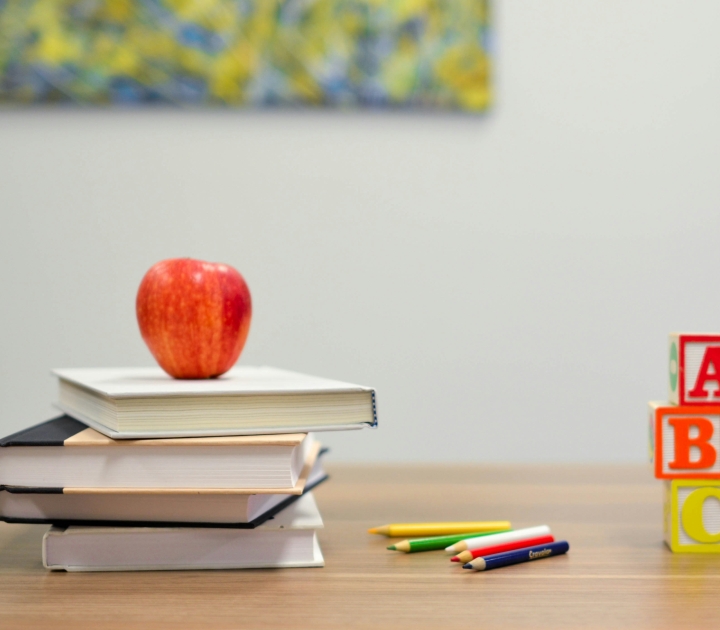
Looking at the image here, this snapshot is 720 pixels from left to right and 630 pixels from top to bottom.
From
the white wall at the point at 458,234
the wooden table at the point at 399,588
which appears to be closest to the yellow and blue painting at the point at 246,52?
the white wall at the point at 458,234

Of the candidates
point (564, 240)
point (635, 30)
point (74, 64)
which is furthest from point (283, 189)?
point (635, 30)

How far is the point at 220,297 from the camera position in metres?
0.72

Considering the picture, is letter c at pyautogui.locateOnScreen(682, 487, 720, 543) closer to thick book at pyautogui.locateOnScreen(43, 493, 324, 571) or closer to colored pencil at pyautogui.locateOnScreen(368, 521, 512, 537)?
colored pencil at pyautogui.locateOnScreen(368, 521, 512, 537)

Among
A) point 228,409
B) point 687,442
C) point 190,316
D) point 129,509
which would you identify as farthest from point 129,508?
point 687,442

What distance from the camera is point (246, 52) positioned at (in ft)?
4.83

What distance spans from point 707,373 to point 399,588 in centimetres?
30

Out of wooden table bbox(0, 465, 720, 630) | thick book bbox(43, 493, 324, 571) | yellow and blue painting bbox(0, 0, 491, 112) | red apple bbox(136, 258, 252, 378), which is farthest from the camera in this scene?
yellow and blue painting bbox(0, 0, 491, 112)

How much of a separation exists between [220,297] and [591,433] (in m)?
1.05

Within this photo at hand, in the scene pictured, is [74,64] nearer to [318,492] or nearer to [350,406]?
[318,492]

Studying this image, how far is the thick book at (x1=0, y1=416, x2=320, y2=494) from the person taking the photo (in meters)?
0.53

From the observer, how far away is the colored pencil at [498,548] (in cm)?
55

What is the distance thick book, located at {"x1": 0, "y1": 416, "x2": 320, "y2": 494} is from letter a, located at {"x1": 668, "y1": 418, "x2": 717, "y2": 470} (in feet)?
0.99

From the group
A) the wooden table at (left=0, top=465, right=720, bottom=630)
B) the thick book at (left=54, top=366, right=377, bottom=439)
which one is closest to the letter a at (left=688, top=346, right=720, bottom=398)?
the wooden table at (left=0, top=465, right=720, bottom=630)

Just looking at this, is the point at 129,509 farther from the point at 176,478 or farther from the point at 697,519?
the point at 697,519
